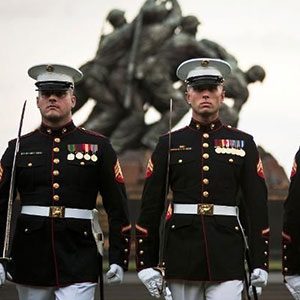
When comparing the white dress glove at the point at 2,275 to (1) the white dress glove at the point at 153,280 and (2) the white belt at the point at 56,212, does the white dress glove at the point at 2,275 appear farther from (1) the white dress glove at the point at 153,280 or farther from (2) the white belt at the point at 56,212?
(1) the white dress glove at the point at 153,280

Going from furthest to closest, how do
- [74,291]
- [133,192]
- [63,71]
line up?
[133,192], [63,71], [74,291]

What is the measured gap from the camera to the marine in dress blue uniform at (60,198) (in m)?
5.30

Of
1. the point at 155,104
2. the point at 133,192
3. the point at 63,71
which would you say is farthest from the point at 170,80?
the point at 63,71

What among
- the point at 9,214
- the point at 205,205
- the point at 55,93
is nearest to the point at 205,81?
the point at 205,205

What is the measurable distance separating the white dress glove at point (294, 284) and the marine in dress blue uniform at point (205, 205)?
0.38m

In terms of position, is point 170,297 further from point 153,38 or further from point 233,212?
point 153,38

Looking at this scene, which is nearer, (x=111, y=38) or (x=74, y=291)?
(x=74, y=291)

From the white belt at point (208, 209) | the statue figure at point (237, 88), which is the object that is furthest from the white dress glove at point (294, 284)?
the statue figure at point (237, 88)

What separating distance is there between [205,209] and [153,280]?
47cm

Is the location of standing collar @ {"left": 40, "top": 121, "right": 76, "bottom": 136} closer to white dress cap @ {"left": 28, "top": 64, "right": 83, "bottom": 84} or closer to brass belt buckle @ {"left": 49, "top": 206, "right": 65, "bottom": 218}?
white dress cap @ {"left": 28, "top": 64, "right": 83, "bottom": 84}

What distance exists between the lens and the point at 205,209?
530 cm

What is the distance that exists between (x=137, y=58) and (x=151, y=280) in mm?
13810

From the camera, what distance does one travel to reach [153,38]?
1889 centimetres

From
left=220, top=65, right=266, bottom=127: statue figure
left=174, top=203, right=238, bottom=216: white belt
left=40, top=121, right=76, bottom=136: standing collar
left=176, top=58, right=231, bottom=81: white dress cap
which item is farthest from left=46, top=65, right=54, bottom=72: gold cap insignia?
left=220, top=65, right=266, bottom=127: statue figure
